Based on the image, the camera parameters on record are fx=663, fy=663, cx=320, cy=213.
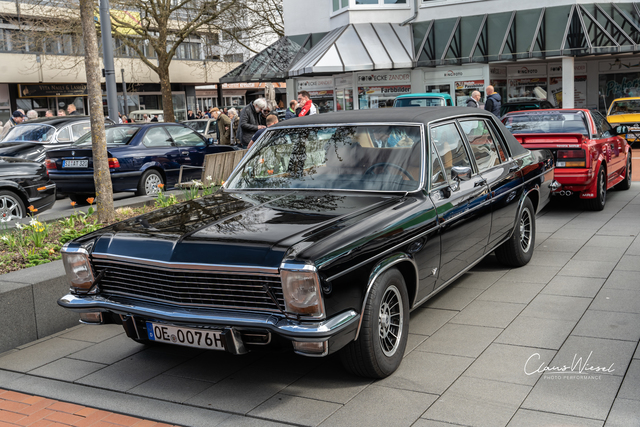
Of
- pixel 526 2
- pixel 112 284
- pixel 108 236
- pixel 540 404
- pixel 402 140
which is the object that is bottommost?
pixel 540 404

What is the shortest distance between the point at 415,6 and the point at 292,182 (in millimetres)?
22390

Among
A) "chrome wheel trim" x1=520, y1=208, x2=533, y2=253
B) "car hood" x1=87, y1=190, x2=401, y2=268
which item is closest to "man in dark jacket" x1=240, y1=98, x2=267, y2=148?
"chrome wheel trim" x1=520, y1=208, x2=533, y2=253

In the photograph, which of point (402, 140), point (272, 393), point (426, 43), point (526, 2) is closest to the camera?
point (272, 393)

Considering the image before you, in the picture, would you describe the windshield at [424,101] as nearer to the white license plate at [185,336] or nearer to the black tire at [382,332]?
the black tire at [382,332]

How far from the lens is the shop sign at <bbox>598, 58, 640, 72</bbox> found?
27.7 m

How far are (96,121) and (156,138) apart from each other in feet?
18.5

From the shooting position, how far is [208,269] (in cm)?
379

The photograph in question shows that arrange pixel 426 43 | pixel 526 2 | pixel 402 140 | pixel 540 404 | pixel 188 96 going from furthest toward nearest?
pixel 188 96, pixel 426 43, pixel 526 2, pixel 402 140, pixel 540 404

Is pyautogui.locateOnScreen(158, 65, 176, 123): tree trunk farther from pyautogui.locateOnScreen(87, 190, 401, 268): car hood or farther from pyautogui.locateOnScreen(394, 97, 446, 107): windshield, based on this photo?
pyautogui.locateOnScreen(87, 190, 401, 268): car hood

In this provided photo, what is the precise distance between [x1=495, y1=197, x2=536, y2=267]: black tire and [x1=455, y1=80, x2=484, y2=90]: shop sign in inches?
752

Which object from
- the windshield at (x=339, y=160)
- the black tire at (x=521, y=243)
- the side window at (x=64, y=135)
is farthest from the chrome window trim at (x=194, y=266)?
the side window at (x=64, y=135)

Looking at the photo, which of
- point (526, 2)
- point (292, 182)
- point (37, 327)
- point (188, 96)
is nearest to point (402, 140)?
point (292, 182)

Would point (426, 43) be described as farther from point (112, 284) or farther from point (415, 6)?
point (112, 284)

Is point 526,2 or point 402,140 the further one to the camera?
point 526,2
